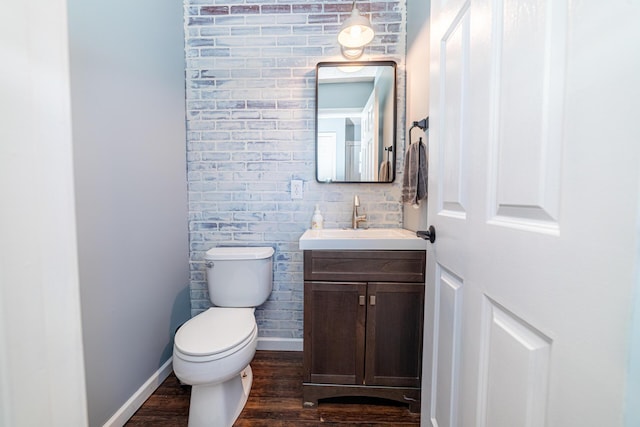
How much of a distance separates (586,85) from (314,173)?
1.50 meters

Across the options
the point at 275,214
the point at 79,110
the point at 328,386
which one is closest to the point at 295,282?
the point at 275,214

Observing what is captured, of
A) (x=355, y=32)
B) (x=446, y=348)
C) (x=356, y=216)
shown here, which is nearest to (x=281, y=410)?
(x=446, y=348)

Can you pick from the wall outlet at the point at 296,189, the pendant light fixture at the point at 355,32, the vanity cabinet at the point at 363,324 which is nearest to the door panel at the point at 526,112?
the vanity cabinet at the point at 363,324

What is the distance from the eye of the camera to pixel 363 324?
1.33 metres

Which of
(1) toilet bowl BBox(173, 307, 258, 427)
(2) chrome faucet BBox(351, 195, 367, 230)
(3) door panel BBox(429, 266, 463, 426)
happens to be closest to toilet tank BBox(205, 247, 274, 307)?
(1) toilet bowl BBox(173, 307, 258, 427)

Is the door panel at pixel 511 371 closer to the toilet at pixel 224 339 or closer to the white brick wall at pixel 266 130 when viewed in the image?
the toilet at pixel 224 339

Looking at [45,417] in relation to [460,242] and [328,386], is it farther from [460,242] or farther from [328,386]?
[328,386]

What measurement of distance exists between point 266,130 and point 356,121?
2.06ft

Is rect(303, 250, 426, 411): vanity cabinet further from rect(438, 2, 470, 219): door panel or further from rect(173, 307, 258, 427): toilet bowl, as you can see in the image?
rect(438, 2, 470, 219): door panel

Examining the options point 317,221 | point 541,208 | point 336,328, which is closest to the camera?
point 541,208

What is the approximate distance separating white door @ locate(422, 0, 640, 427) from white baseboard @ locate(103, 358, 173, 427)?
57.3 inches

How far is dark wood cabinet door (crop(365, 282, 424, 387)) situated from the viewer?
4.33 ft

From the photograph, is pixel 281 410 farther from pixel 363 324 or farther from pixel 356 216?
pixel 356 216

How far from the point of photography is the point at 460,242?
74 centimetres
